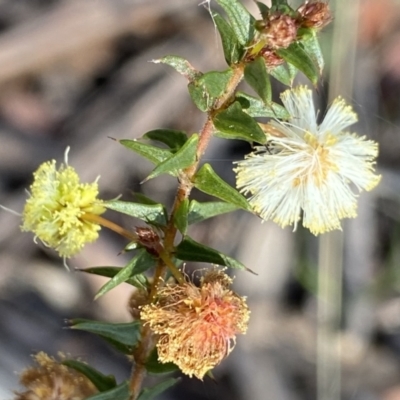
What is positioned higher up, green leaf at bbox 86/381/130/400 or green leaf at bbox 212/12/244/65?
green leaf at bbox 212/12/244/65

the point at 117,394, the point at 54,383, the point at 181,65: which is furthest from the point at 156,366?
the point at 181,65

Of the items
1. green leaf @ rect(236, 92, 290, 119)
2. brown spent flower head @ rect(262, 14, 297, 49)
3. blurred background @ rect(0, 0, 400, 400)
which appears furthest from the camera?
blurred background @ rect(0, 0, 400, 400)

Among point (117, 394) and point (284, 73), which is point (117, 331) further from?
point (284, 73)

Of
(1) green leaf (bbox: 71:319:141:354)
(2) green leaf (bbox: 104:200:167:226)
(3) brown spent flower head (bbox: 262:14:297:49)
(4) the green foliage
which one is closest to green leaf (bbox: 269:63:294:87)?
(4) the green foliage

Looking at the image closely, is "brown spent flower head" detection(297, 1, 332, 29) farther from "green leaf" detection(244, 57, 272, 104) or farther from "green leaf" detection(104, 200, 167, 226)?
"green leaf" detection(104, 200, 167, 226)

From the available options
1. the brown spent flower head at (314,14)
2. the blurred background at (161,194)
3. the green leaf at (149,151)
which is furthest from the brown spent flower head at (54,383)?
the blurred background at (161,194)

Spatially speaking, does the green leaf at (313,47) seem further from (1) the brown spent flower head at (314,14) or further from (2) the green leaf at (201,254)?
(2) the green leaf at (201,254)
